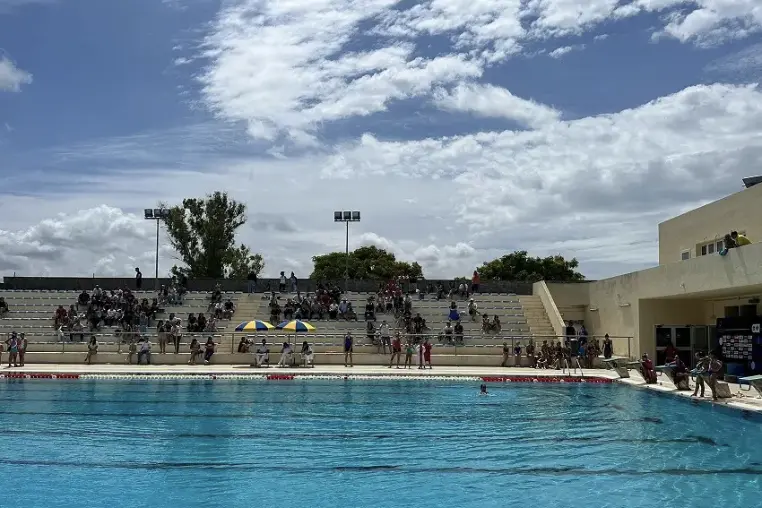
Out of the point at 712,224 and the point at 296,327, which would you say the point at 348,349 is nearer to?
the point at 296,327

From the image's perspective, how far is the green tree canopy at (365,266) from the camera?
236 feet

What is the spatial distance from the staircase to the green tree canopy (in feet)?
115

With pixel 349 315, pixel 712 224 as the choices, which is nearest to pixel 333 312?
pixel 349 315

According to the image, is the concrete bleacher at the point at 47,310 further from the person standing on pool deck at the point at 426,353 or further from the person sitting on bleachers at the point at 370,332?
the person standing on pool deck at the point at 426,353

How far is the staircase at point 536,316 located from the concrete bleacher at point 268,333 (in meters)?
0.18

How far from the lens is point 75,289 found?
37.3 meters

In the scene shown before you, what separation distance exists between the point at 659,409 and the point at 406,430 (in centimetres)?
670

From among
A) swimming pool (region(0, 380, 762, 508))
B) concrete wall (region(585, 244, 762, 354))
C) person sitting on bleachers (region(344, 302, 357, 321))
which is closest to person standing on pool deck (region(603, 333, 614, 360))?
concrete wall (region(585, 244, 762, 354))

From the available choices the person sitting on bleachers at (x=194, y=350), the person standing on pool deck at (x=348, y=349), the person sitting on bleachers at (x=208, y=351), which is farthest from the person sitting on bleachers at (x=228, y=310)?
the person standing on pool deck at (x=348, y=349)

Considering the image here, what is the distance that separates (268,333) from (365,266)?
4151cm

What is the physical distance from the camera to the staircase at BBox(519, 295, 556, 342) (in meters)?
33.2

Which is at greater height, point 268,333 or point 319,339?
point 268,333

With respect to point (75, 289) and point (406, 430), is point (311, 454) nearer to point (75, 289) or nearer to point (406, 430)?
point (406, 430)

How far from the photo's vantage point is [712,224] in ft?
83.8
